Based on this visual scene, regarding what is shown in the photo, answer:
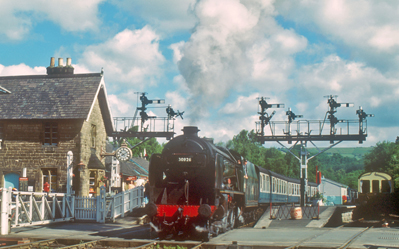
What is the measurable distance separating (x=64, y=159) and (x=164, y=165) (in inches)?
493

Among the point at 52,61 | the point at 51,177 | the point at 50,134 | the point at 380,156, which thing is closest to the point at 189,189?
the point at 51,177

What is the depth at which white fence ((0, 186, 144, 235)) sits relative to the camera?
1389cm

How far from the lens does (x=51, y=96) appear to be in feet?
80.8

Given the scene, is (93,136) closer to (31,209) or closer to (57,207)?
(57,207)

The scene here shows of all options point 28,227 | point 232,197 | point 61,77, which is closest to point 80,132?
point 61,77

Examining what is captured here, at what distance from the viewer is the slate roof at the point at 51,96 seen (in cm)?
2348

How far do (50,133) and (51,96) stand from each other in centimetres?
206

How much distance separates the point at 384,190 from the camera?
24156 mm

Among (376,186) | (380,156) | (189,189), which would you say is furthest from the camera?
(380,156)

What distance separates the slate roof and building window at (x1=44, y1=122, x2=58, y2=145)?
94 centimetres

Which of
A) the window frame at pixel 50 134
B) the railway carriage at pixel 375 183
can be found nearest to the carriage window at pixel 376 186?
the railway carriage at pixel 375 183

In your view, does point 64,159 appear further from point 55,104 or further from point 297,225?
point 297,225

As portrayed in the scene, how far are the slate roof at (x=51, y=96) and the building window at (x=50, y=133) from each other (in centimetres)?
94

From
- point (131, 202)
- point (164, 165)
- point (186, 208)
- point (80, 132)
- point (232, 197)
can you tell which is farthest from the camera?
point (80, 132)
